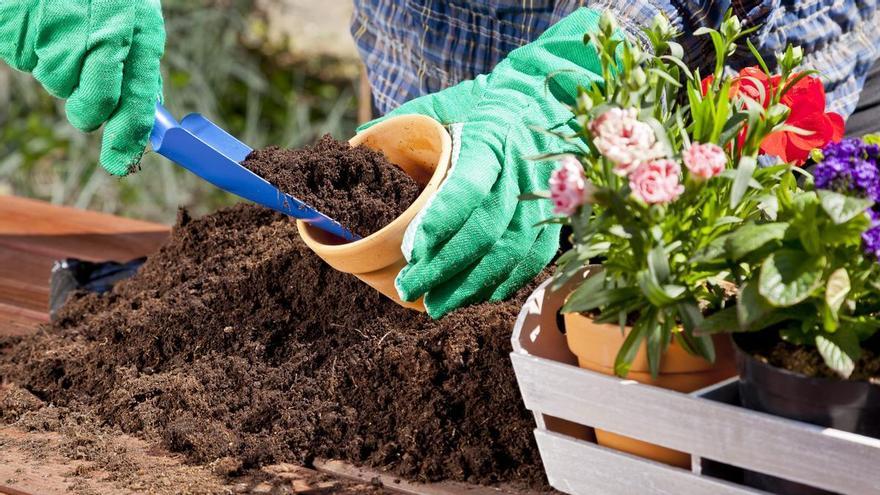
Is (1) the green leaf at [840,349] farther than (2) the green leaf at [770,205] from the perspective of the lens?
No

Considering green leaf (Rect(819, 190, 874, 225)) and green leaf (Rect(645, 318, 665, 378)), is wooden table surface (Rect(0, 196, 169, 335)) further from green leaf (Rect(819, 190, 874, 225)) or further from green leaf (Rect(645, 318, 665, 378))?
green leaf (Rect(819, 190, 874, 225))

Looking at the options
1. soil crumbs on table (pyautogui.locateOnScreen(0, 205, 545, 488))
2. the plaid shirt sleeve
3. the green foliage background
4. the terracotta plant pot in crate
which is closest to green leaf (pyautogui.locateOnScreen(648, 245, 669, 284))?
the terracotta plant pot in crate

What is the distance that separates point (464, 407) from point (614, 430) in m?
0.25

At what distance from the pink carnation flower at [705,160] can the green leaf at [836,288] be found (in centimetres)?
12

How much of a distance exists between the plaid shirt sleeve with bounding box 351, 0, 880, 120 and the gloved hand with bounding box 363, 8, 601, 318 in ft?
0.54

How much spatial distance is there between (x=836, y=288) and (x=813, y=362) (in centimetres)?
9

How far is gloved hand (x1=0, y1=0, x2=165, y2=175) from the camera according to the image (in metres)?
1.26

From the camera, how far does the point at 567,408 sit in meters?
0.95

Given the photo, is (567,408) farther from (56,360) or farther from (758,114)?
(56,360)

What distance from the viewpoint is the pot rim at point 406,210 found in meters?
1.15

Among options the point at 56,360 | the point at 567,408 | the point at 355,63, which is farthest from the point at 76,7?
the point at 355,63

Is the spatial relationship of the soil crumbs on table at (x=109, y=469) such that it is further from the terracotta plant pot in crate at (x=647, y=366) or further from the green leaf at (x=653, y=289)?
the green leaf at (x=653, y=289)

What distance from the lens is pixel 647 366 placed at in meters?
0.94

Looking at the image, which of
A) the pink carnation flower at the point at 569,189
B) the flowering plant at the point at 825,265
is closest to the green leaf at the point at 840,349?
the flowering plant at the point at 825,265
